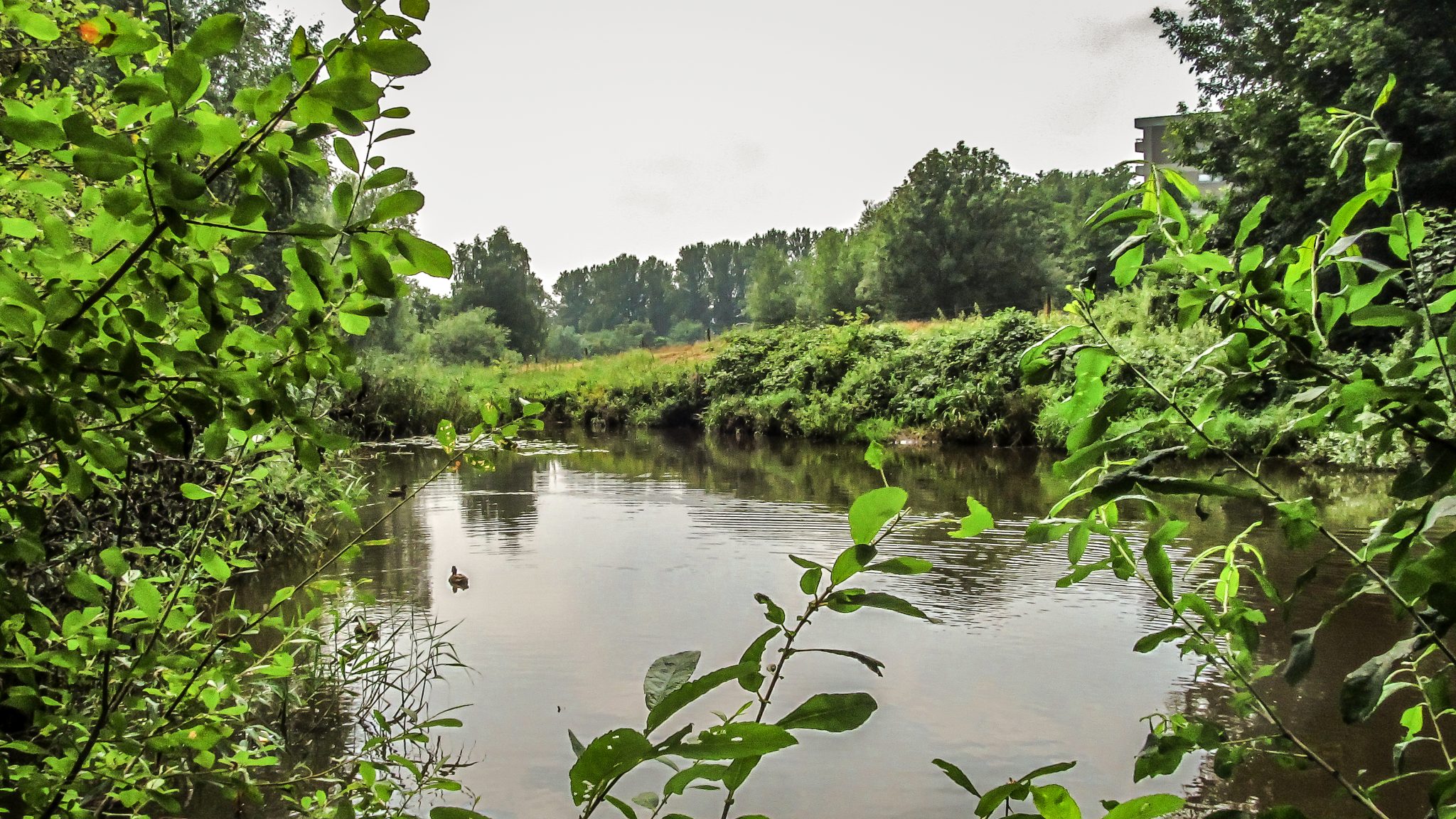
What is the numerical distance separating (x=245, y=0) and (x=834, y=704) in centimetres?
2820

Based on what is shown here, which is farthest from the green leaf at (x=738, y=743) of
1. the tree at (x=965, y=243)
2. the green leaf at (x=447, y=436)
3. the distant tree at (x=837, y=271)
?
the distant tree at (x=837, y=271)

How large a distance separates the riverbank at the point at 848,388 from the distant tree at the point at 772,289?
83.8 ft

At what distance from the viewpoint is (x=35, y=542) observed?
2.83ft

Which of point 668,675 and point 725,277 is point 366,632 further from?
point 725,277

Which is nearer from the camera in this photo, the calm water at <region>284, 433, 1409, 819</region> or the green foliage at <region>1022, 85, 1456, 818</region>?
the green foliage at <region>1022, 85, 1456, 818</region>

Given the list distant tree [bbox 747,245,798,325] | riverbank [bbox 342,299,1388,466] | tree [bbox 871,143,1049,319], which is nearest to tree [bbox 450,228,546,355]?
distant tree [bbox 747,245,798,325]

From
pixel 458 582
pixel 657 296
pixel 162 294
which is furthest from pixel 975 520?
pixel 657 296

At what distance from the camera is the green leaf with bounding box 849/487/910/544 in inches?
24.7

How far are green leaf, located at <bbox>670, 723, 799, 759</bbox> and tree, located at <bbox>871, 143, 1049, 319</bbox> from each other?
40.1 meters

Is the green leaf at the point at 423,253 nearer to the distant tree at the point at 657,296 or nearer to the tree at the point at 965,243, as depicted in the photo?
the tree at the point at 965,243

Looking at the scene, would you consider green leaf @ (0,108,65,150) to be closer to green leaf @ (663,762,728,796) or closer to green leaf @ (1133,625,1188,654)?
green leaf @ (663,762,728,796)

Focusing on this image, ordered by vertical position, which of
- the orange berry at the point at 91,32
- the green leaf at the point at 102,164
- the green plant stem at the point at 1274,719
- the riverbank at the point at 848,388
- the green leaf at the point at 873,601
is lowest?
the green plant stem at the point at 1274,719

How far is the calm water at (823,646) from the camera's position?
3.32 meters

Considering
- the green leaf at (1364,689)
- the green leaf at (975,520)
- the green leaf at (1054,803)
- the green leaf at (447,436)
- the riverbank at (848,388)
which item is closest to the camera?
the green leaf at (1054,803)
